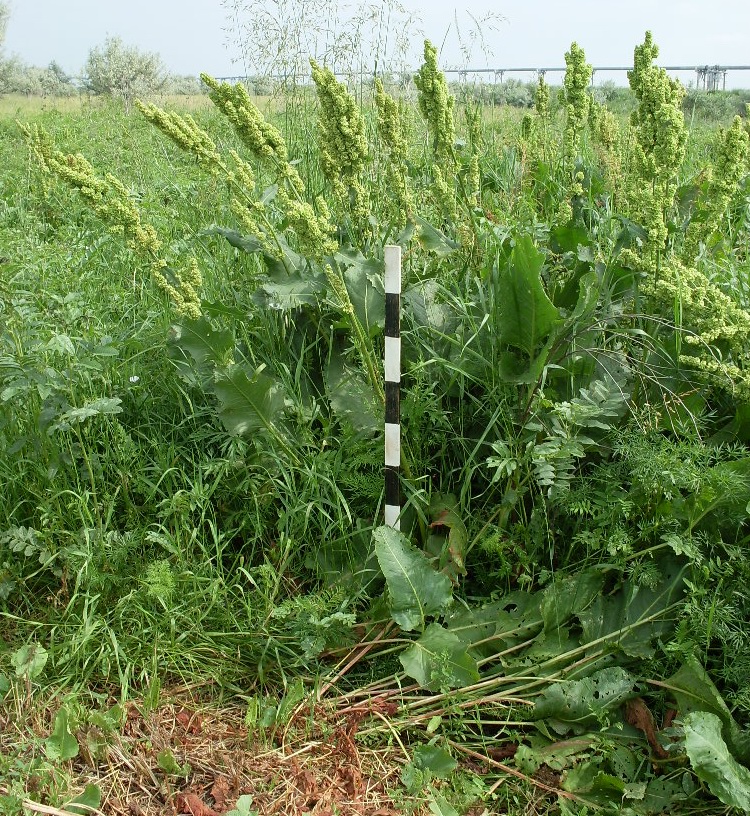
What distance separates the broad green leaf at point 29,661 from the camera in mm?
1997

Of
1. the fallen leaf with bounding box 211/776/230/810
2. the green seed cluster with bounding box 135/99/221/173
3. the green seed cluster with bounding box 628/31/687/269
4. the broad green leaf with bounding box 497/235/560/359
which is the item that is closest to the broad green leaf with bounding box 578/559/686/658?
the broad green leaf with bounding box 497/235/560/359

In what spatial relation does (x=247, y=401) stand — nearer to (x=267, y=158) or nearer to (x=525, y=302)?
(x=267, y=158)

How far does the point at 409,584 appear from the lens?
6.91 feet

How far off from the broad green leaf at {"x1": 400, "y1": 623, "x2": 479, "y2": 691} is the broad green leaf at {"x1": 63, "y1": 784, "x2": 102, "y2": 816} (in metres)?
0.81

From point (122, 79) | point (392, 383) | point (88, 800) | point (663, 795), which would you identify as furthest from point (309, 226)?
point (122, 79)

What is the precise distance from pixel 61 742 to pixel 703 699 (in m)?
1.59

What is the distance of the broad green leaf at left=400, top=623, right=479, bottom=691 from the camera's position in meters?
2.01

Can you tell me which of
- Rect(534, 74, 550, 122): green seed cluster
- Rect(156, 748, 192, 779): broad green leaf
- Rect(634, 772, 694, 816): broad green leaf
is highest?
Rect(534, 74, 550, 122): green seed cluster

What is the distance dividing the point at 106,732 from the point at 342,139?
184 centimetres

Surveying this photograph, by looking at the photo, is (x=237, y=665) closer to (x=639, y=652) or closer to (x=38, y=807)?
(x=38, y=807)

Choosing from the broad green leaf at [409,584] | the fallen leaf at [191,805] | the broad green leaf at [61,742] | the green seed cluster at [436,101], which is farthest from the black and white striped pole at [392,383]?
the broad green leaf at [61,742]

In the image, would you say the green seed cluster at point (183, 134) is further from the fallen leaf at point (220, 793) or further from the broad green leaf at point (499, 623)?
the fallen leaf at point (220, 793)

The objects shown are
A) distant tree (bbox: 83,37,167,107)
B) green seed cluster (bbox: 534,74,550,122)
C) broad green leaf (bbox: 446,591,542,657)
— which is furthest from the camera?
distant tree (bbox: 83,37,167,107)

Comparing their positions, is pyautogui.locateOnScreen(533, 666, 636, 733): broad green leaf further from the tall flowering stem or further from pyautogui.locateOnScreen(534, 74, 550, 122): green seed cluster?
pyautogui.locateOnScreen(534, 74, 550, 122): green seed cluster
